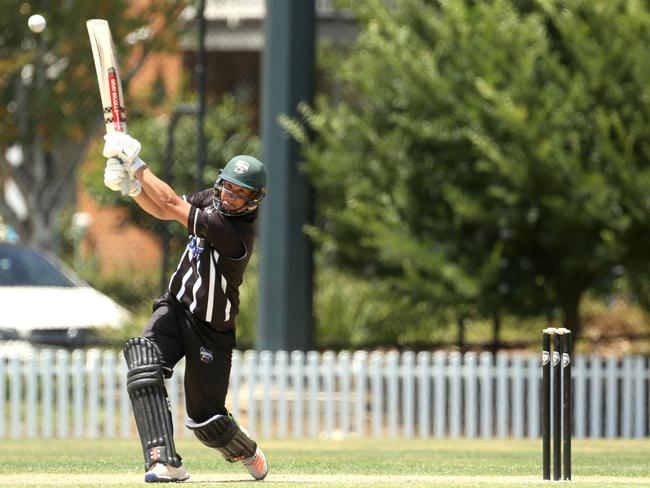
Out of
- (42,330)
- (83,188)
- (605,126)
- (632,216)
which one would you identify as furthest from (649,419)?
(83,188)

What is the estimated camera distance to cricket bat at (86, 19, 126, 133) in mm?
8016

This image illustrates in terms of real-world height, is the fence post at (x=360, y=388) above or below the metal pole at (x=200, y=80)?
below

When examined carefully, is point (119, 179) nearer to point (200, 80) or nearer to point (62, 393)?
point (62, 393)

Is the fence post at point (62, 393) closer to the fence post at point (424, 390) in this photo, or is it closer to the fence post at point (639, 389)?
the fence post at point (424, 390)

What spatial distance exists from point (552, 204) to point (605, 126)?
0.89m

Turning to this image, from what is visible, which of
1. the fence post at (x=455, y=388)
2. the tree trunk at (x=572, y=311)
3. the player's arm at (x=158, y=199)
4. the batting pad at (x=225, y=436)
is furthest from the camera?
the tree trunk at (x=572, y=311)

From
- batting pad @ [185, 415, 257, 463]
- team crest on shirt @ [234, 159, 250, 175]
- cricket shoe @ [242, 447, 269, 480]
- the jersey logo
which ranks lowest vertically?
cricket shoe @ [242, 447, 269, 480]

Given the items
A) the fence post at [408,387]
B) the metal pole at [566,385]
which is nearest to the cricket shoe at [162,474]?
the metal pole at [566,385]

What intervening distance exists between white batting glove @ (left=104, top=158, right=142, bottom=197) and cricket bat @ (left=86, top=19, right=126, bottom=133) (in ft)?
1.34

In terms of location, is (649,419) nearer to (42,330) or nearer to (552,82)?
(552,82)

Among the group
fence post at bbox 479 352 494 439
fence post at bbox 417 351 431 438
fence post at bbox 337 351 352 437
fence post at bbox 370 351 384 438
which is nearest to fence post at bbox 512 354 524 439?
fence post at bbox 479 352 494 439

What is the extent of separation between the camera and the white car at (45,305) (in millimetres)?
16312

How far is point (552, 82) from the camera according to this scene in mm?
14516

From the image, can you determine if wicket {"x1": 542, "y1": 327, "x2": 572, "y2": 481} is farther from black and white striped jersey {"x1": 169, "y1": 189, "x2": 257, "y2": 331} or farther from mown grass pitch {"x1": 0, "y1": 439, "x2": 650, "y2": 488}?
black and white striped jersey {"x1": 169, "y1": 189, "x2": 257, "y2": 331}
